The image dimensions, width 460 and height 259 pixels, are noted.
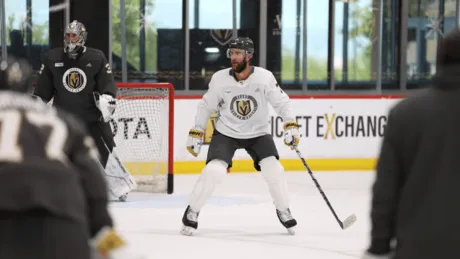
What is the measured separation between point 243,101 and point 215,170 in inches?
16.4

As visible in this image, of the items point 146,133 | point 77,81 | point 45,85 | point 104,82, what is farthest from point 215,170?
point 146,133

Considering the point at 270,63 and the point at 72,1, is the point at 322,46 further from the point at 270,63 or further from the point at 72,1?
the point at 72,1

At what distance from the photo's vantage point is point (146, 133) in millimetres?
8969

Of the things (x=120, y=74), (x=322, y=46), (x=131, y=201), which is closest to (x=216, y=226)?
(x=131, y=201)

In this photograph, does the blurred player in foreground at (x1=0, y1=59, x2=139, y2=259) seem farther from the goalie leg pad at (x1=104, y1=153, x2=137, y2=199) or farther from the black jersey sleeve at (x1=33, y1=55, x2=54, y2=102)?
the goalie leg pad at (x1=104, y1=153, x2=137, y2=199)

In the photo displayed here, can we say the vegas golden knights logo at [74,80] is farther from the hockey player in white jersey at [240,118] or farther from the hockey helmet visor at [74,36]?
the hockey player in white jersey at [240,118]

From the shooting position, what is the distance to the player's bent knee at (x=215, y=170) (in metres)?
6.47

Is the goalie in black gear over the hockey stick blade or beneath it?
over

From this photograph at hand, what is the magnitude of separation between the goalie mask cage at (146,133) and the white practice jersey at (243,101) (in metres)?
2.23

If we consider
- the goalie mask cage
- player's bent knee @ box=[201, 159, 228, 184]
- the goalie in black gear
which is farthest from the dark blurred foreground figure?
the goalie mask cage

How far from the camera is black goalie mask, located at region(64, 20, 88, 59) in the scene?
745cm

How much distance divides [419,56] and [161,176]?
13.2ft

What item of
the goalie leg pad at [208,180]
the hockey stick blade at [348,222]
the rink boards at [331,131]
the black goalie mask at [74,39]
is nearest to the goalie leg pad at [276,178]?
the goalie leg pad at [208,180]

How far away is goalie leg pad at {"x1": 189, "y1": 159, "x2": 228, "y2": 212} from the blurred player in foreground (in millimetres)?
4164
